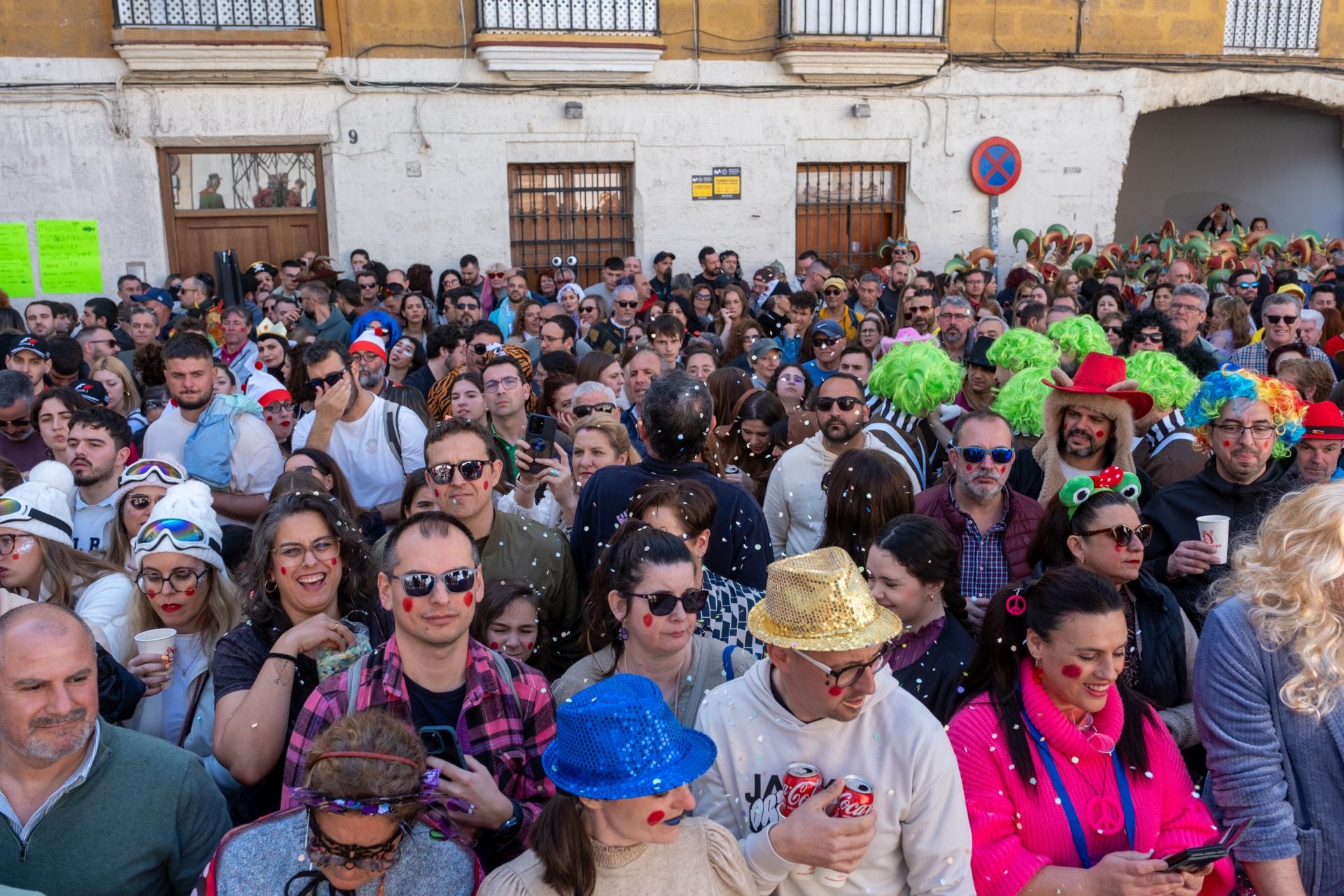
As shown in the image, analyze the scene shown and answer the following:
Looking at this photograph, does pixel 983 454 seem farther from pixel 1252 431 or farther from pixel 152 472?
pixel 152 472

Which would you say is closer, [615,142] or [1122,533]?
[1122,533]

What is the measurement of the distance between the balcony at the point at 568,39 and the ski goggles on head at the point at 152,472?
986 cm

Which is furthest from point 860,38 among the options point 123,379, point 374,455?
point 374,455

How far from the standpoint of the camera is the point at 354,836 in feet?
7.82

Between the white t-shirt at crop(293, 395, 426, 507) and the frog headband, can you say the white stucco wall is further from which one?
the frog headband

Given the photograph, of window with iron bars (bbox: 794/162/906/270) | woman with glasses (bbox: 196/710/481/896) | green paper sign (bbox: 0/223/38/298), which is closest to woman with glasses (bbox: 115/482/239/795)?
woman with glasses (bbox: 196/710/481/896)

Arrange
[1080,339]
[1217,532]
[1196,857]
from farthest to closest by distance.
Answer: [1080,339] → [1217,532] → [1196,857]

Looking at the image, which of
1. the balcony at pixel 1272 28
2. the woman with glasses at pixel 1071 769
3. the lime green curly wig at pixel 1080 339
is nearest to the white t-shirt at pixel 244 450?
the woman with glasses at pixel 1071 769

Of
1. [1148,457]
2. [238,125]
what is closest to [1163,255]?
[1148,457]

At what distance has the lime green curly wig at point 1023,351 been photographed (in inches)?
245

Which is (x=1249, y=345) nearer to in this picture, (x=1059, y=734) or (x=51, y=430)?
(x=1059, y=734)

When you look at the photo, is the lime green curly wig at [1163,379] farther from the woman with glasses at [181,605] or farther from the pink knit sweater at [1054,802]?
the woman with glasses at [181,605]

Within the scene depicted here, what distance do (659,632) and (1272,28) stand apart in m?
17.1

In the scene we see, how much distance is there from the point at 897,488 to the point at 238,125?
11.0 meters
